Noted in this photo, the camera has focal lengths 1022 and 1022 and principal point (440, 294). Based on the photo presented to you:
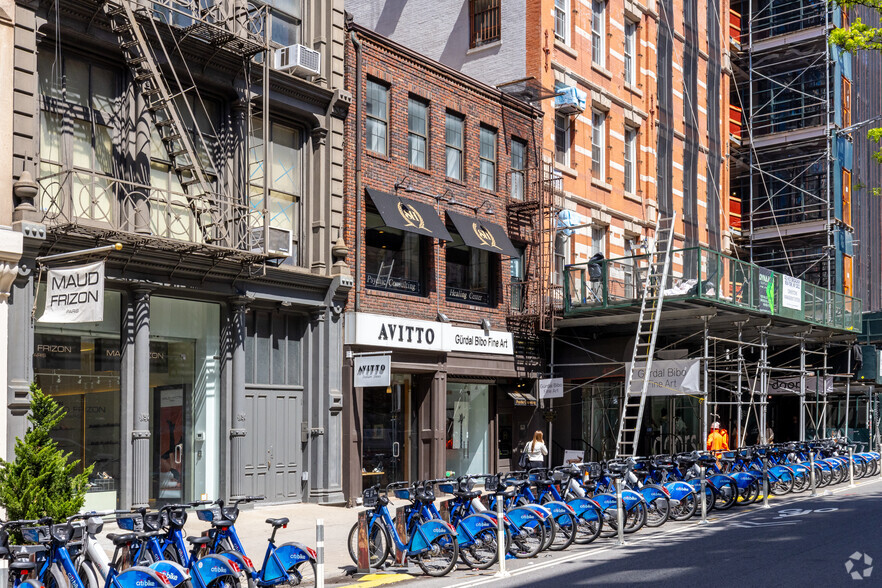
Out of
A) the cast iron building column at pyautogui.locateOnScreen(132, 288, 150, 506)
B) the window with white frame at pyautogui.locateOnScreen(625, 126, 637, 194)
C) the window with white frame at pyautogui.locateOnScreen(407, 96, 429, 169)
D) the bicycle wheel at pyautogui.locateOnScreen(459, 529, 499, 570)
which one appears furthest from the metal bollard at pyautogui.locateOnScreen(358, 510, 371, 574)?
the window with white frame at pyautogui.locateOnScreen(625, 126, 637, 194)

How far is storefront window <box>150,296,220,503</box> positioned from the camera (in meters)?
17.2

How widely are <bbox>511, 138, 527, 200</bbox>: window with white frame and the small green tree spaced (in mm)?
15751

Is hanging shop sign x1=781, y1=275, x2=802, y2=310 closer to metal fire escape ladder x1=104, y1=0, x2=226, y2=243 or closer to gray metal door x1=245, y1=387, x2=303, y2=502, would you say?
gray metal door x1=245, y1=387, x2=303, y2=502

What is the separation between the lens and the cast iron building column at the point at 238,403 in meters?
17.7

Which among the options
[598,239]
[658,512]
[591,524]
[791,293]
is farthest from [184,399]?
[791,293]

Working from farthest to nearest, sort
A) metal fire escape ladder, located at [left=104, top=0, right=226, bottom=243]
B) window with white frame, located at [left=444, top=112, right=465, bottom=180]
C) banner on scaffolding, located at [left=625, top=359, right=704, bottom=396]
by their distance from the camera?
window with white frame, located at [left=444, top=112, right=465, bottom=180], banner on scaffolding, located at [left=625, top=359, right=704, bottom=396], metal fire escape ladder, located at [left=104, top=0, right=226, bottom=243]

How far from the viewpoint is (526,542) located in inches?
543

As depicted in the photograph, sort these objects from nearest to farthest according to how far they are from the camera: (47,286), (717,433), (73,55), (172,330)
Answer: (47,286) → (73,55) → (172,330) → (717,433)

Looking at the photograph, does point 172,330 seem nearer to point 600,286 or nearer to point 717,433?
point 600,286

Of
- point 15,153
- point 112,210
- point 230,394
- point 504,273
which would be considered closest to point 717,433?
point 504,273

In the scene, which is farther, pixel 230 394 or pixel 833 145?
pixel 833 145

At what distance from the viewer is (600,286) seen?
82.1 feet

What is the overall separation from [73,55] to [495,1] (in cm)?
1477

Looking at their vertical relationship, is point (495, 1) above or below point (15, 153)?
above
